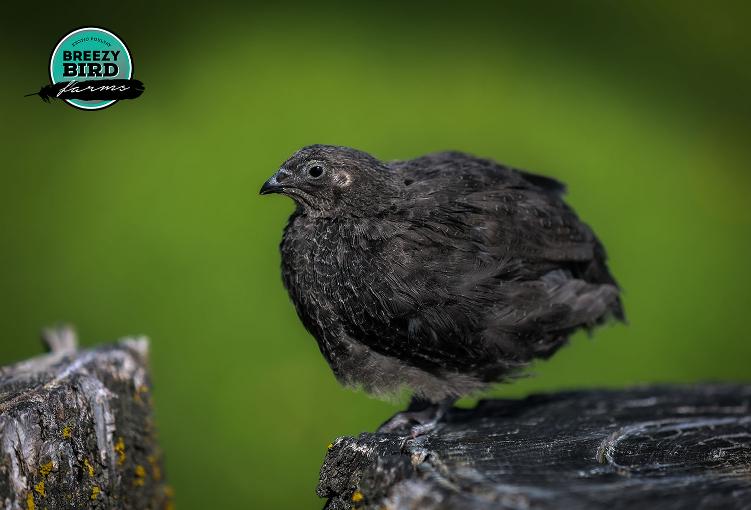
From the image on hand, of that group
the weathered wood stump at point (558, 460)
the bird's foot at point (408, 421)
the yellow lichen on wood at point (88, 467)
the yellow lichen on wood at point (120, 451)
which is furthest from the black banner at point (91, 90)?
the weathered wood stump at point (558, 460)

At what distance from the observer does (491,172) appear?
4.18m

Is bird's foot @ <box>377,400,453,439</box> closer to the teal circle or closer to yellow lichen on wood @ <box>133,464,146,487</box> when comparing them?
yellow lichen on wood @ <box>133,464,146,487</box>

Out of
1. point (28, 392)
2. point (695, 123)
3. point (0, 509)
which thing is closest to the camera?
point (0, 509)

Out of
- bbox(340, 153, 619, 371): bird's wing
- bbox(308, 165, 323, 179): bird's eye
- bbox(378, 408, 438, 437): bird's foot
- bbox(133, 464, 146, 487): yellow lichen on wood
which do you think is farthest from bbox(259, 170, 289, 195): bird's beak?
bbox(133, 464, 146, 487): yellow lichen on wood

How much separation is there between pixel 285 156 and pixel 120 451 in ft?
11.9

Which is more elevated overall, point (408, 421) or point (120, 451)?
point (120, 451)

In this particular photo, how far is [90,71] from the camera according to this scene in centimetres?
425

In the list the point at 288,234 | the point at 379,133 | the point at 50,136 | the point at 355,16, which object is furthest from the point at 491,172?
the point at 50,136

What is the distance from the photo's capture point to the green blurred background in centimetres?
623

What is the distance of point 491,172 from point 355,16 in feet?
12.7

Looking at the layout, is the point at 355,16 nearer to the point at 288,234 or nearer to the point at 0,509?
the point at 288,234

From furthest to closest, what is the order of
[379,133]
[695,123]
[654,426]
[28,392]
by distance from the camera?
[695,123], [379,133], [654,426], [28,392]

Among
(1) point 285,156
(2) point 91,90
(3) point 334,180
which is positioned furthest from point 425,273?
(1) point 285,156

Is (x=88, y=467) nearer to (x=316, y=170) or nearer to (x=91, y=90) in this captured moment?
(x=316, y=170)
